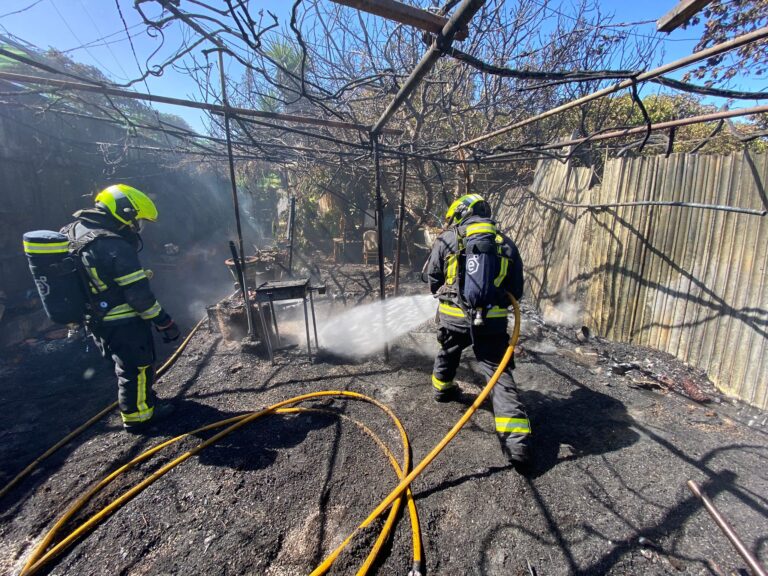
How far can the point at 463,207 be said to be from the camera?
3.44m

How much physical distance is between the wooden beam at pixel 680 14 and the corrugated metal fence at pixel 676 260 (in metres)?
2.81

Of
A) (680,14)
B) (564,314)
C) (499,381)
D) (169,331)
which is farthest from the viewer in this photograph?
(564,314)

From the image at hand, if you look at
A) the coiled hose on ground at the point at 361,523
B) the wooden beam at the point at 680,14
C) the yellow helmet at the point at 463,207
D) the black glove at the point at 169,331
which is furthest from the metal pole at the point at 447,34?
the black glove at the point at 169,331

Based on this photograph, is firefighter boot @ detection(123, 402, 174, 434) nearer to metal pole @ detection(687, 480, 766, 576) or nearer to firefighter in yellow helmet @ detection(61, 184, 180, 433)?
firefighter in yellow helmet @ detection(61, 184, 180, 433)

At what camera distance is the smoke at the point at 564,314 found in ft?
18.1

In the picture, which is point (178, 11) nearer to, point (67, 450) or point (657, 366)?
point (67, 450)

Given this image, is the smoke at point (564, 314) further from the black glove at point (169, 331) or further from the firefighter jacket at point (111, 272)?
the firefighter jacket at point (111, 272)

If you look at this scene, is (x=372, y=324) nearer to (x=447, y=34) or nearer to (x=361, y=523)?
(x=361, y=523)

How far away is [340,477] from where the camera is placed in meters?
2.79

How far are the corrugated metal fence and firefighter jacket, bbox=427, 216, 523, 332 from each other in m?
2.37

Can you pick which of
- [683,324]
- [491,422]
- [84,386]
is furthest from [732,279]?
[84,386]

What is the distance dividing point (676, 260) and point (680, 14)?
3.46 meters

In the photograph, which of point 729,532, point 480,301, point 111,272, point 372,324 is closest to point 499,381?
point 480,301

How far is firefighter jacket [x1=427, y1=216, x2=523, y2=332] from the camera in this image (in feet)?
10.3
